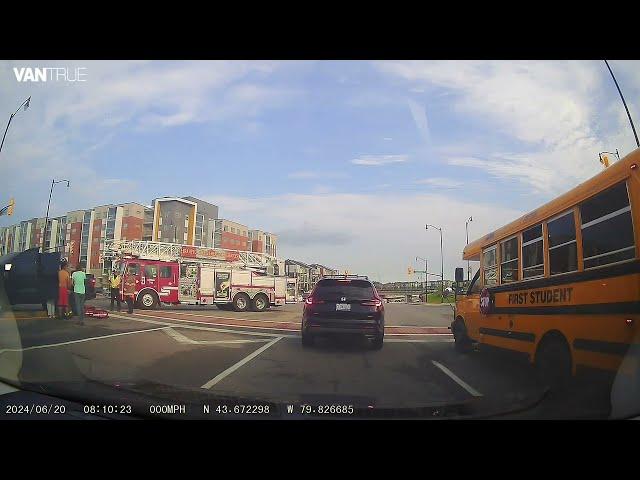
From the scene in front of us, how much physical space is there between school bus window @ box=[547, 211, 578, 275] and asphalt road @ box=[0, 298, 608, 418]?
Result: 1.45 m

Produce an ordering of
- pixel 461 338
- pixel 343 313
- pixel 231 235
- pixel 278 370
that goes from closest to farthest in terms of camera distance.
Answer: pixel 278 370 < pixel 343 313 < pixel 461 338 < pixel 231 235

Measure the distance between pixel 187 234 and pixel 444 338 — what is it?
10612mm

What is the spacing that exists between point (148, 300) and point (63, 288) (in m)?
8.11

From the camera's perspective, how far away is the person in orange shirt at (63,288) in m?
8.57

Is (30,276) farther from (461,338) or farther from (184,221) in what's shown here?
(461,338)

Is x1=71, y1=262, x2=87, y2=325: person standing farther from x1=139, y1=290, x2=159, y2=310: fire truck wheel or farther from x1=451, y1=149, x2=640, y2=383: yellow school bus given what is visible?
x1=451, y1=149, x2=640, y2=383: yellow school bus

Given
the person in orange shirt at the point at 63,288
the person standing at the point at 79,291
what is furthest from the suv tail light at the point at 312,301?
the person in orange shirt at the point at 63,288

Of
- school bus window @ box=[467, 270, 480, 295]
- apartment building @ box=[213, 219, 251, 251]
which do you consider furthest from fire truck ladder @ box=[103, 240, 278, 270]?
school bus window @ box=[467, 270, 480, 295]

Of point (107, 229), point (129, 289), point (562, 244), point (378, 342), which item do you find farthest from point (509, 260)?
point (129, 289)

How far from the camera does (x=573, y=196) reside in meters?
5.12

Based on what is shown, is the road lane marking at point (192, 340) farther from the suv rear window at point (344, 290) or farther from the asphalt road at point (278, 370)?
the suv rear window at point (344, 290)

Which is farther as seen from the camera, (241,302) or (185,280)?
(185,280)
